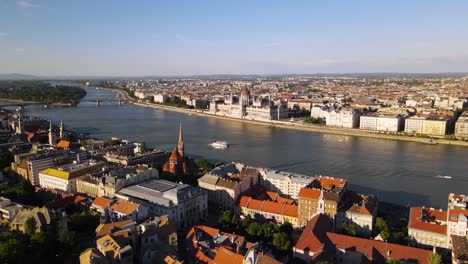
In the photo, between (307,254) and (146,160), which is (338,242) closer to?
(307,254)

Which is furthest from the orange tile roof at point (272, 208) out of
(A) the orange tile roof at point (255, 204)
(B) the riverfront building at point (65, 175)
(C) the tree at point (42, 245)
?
(B) the riverfront building at point (65, 175)

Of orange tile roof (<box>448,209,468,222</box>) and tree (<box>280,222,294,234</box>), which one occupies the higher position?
orange tile roof (<box>448,209,468,222</box>)

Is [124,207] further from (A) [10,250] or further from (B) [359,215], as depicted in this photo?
(B) [359,215]

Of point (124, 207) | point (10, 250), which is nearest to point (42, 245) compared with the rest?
point (10, 250)

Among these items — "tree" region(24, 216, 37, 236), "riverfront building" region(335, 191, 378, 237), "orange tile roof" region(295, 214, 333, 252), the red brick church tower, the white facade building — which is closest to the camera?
"orange tile roof" region(295, 214, 333, 252)

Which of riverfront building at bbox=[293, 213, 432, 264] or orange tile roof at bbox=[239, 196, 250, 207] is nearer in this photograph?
riverfront building at bbox=[293, 213, 432, 264]

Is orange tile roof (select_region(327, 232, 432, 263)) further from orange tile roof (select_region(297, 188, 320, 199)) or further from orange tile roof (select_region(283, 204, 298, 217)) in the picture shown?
orange tile roof (select_region(283, 204, 298, 217))

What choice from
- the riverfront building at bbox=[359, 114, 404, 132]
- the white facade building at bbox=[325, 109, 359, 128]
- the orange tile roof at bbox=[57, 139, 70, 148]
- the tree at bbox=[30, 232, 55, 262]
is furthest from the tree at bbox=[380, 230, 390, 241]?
the white facade building at bbox=[325, 109, 359, 128]
